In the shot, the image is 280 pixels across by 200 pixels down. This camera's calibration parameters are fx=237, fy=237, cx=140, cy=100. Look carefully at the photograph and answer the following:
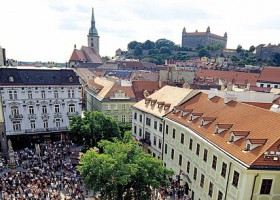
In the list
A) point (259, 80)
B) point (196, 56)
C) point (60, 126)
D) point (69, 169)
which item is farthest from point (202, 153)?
point (196, 56)

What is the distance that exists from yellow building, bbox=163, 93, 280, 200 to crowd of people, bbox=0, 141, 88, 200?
11.2 meters

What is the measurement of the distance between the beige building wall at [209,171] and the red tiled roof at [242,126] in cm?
56

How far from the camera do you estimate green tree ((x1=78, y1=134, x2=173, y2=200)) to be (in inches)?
671

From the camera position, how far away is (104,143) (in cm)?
2144

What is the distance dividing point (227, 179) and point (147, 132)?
17299 mm

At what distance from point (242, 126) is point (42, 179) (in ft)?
68.2

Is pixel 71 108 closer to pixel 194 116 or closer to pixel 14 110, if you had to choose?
pixel 14 110

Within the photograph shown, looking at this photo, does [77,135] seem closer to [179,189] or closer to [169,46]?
[179,189]

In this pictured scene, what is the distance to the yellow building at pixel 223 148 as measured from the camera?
1605 cm

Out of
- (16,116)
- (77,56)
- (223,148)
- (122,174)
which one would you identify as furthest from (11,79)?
(77,56)

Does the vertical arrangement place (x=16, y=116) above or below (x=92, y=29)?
below

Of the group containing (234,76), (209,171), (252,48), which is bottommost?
(209,171)

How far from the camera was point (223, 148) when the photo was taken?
733 inches

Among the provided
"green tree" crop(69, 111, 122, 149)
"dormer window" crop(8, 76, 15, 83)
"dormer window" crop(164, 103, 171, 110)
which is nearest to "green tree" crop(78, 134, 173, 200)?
"dormer window" crop(164, 103, 171, 110)
